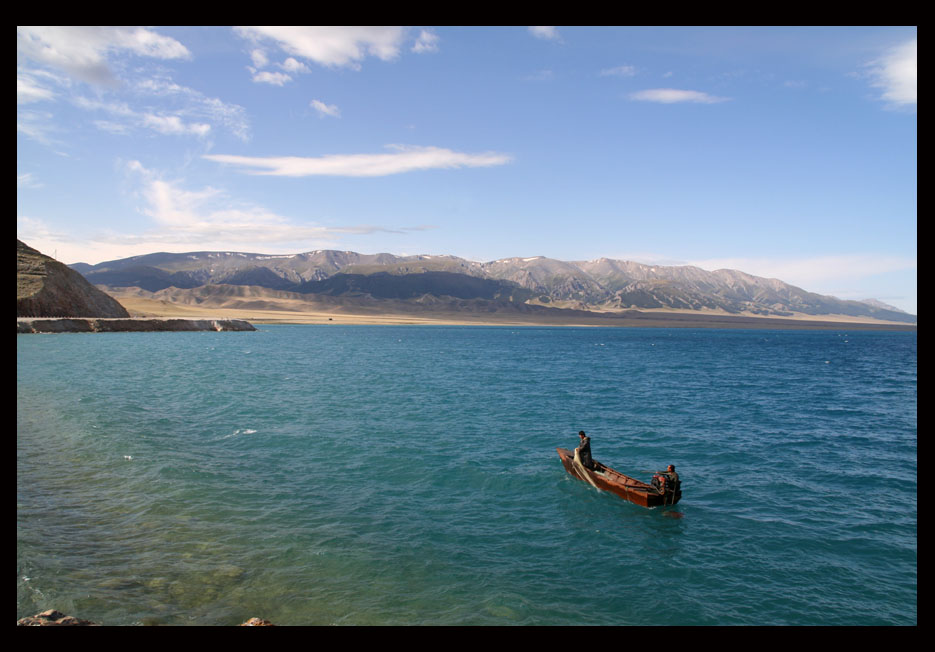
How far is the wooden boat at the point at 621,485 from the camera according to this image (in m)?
20.3

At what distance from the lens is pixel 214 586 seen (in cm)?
1405

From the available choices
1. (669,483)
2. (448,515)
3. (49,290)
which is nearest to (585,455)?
(669,483)

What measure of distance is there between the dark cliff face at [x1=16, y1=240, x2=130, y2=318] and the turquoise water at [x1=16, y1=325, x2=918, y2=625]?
3949 inches

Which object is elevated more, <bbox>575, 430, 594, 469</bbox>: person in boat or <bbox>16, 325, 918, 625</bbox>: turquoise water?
<bbox>575, 430, 594, 469</bbox>: person in boat

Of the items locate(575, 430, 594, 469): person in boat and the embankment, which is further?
the embankment

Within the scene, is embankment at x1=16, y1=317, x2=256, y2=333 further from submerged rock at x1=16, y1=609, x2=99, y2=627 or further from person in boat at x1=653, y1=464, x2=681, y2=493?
person in boat at x1=653, y1=464, x2=681, y2=493

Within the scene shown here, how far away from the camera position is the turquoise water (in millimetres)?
13898

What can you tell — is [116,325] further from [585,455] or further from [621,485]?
[621,485]

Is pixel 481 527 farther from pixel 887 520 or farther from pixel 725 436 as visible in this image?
pixel 725 436

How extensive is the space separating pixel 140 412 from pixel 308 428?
43.9ft

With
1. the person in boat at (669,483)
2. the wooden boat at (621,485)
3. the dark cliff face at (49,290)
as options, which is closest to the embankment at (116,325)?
the dark cliff face at (49,290)

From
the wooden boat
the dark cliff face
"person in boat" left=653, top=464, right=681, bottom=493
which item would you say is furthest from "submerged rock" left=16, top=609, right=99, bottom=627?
the dark cliff face

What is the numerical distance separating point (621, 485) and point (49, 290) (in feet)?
478

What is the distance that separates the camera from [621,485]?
2128 cm
